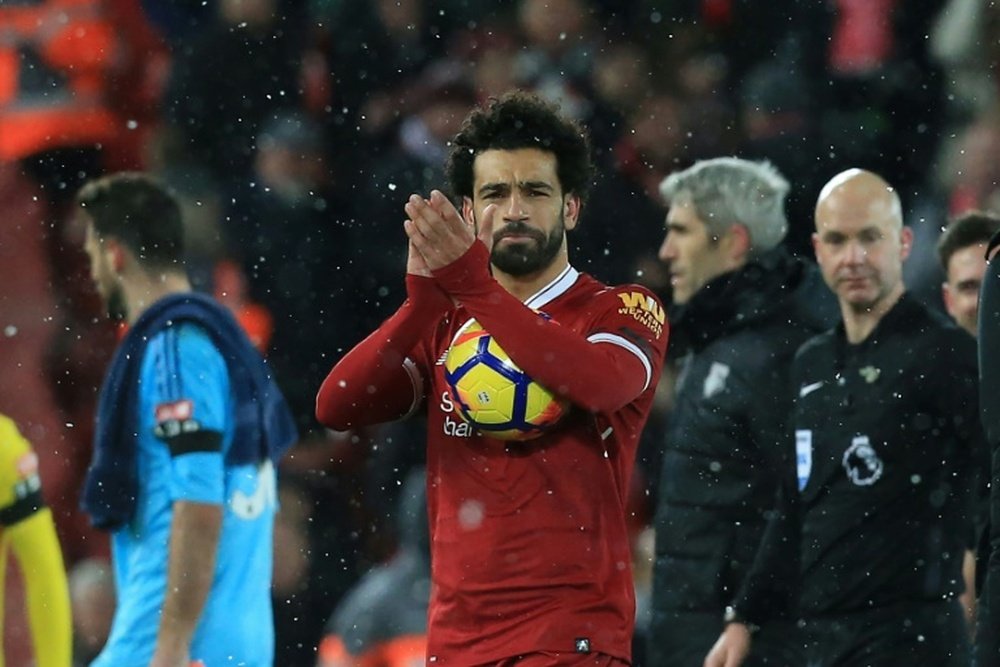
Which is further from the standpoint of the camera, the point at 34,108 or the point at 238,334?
the point at 34,108

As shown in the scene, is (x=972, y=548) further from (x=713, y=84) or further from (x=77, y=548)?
(x=77, y=548)

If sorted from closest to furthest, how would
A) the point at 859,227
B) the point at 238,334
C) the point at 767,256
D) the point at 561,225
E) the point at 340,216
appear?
the point at 561,225
the point at 238,334
the point at 859,227
the point at 767,256
the point at 340,216

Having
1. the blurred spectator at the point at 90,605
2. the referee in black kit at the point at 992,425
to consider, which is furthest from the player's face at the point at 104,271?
the referee in black kit at the point at 992,425

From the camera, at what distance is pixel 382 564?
6.96m

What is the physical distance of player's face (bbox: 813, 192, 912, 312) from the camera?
522 centimetres

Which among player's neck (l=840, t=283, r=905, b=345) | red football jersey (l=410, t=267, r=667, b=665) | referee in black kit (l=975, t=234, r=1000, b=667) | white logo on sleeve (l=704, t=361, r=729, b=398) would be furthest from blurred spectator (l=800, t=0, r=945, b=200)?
referee in black kit (l=975, t=234, r=1000, b=667)

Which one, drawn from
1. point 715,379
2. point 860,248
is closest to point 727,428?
point 715,379

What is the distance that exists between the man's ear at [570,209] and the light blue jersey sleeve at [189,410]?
4.54ft

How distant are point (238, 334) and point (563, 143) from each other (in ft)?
4.61

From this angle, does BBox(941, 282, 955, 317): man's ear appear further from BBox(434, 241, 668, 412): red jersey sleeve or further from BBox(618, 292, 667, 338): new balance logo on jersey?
BBox(434, 241, 668, 412): red jersey sleeve

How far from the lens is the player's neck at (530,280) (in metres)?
3.61

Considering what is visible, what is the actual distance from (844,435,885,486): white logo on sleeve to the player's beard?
71.9 inches

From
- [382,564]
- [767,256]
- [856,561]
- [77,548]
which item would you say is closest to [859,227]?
[767,256]

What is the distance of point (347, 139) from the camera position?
304 inches
